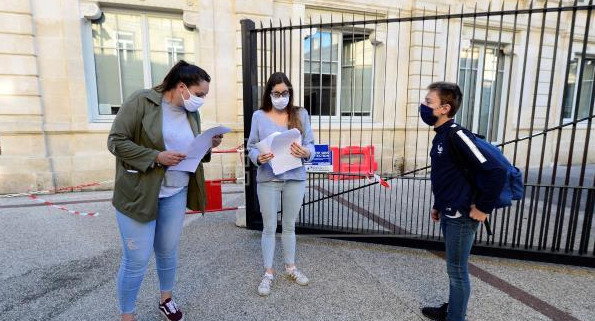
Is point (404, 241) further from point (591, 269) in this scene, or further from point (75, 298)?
point (75, 298)

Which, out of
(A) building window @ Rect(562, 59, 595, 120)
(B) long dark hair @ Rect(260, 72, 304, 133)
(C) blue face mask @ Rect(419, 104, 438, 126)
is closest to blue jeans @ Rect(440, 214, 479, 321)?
(C) blue face mask @ Rect(419, 104, 438, 126)

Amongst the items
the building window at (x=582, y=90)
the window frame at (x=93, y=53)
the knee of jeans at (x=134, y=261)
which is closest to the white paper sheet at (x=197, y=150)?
the knee of jeans at (x=134, y=261)

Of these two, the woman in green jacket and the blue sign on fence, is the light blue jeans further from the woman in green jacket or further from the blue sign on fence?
the blue sign on fence

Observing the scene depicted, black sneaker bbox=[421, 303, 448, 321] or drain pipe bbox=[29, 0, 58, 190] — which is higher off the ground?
drain pipe bbox=[29, 0, 58, 190]

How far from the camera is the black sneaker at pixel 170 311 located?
98.0 inches

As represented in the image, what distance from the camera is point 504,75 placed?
30.4ft

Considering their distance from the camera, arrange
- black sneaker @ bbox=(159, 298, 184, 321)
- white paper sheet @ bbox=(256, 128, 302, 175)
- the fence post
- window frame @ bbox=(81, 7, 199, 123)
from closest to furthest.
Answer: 1. black sneaker @ bbox=(159, 298, 184, 321)
2. white paper sheet @ bbox=(256, 128, 302, 175)
3. the fence post
4. window frame @ bbox=(81, 7, 199, 123)

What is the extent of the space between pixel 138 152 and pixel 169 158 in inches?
7.1

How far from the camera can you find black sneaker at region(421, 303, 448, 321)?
8.38 ft

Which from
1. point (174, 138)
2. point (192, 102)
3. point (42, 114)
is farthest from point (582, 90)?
point (42, 114)

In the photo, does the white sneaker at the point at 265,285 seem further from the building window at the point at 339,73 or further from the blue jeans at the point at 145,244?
the building window at the point at 339,73

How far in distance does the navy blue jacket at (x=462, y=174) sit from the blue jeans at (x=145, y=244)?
5.90ft

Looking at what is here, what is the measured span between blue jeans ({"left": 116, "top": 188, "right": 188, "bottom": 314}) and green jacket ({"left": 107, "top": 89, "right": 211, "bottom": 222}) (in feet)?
0.36

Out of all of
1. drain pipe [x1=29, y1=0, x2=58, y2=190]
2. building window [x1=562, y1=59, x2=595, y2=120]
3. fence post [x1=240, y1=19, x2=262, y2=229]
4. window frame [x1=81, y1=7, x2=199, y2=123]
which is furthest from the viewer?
building window [x1=562, y1=59, x2=595, y2=120]
